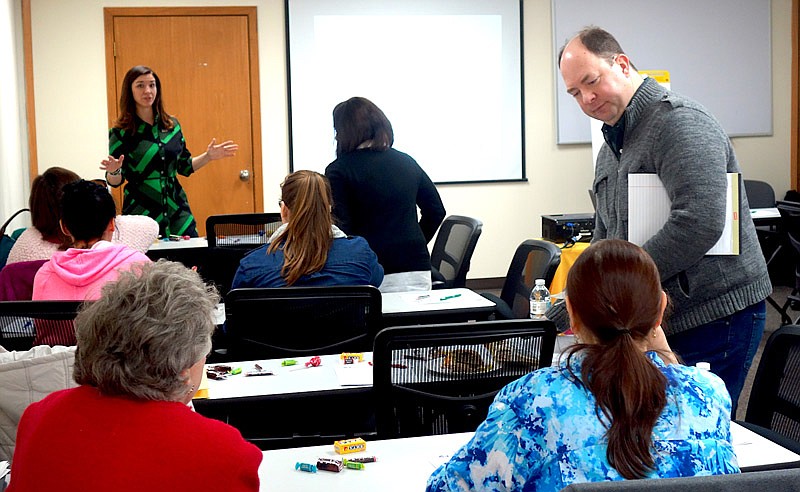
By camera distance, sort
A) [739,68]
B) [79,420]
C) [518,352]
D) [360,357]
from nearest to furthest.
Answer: [79,420], [518,352], [360,357], [739,68]

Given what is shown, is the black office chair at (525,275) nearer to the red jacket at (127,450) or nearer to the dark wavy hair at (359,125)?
the dark wavy hair at (359,125)

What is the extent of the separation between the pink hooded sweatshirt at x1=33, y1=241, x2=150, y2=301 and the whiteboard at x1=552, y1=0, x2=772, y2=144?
18.4 feet

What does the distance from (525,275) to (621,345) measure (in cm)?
278

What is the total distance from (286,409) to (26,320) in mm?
868

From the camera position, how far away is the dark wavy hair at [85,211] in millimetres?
3191

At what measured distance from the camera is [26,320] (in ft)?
8.96

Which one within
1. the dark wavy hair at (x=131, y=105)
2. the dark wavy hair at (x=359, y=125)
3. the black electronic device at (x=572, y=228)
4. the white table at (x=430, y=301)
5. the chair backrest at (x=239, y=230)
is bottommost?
the white table at (x=430, y=301)

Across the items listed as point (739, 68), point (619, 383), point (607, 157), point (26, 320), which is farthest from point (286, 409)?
point (739, 68)

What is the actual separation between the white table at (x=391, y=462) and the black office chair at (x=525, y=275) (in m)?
1.78

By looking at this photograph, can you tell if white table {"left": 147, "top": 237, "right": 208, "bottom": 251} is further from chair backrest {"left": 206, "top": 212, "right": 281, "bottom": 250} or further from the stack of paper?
the stack of paper

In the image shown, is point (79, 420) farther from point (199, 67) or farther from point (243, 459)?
point (199, 67)

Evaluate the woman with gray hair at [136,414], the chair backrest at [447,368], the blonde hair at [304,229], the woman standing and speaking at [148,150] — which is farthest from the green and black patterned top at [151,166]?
the woman with gray hair at [136,414]

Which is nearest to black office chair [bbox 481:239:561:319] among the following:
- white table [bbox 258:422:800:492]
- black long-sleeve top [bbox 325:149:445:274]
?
black long-sleeve top [bbox 325:149:445:274]

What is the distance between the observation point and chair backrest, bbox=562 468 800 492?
1.12 meters
